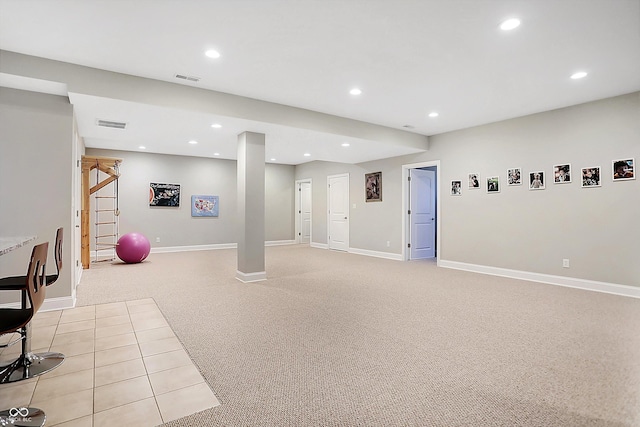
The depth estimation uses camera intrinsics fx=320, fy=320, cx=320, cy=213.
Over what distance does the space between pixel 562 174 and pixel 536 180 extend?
37cm

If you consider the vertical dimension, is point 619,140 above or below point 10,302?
above

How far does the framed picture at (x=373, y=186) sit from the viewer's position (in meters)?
8.38

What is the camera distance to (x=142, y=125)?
16.9ft

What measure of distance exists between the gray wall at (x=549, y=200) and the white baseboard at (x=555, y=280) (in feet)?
0.24

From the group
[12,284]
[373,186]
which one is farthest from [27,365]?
[373,186]

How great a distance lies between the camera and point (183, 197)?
9.05 metres

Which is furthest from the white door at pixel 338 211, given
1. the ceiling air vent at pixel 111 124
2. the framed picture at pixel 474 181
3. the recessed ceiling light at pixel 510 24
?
the recessed ceiling light at pixel 510 24

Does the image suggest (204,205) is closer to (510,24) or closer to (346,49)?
(346,49)

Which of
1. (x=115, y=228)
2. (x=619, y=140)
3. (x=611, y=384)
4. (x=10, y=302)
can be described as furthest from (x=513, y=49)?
(x=115, y=228)

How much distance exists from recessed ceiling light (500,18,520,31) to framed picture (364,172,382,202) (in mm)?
5530

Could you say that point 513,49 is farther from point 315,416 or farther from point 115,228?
point 115,228

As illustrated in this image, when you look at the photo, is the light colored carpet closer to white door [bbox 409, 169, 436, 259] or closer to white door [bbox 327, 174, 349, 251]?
white door [bbox 409, 169, 436, 259]

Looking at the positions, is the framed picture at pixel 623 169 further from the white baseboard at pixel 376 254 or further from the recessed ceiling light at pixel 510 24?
the white baseboard at pixel 376 254

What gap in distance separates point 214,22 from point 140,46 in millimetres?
985
